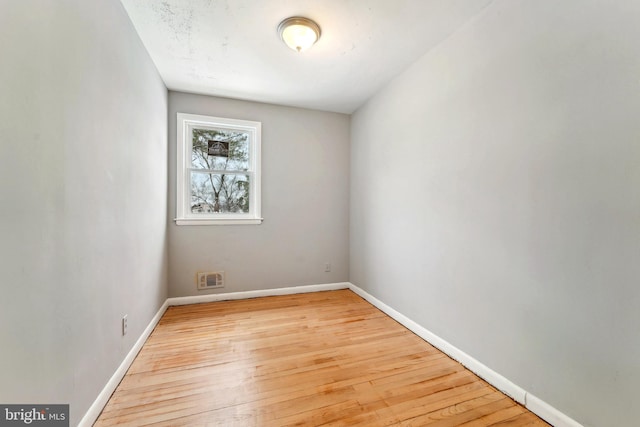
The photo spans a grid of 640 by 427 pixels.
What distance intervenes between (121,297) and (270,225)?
5.99ft

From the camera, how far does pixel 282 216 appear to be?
11.2 feet

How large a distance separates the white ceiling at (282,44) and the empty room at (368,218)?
2cm

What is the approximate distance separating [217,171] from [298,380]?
2.53 metres

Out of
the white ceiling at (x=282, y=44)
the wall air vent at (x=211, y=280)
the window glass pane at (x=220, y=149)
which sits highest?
the white ceiling at (x=282, y=44)

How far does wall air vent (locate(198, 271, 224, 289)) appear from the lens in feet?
10.2

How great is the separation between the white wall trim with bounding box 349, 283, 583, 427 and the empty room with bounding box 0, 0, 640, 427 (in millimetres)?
14

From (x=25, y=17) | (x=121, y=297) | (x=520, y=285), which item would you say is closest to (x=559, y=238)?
(x=520, y=285)

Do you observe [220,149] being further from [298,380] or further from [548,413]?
[548,413]

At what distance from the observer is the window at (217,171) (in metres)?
3.08

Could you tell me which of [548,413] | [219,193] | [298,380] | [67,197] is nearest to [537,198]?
[548,413]

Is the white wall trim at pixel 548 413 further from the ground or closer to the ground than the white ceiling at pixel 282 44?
closer to the ground

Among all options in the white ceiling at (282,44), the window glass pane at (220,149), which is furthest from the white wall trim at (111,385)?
the white ceiling at (282,44)

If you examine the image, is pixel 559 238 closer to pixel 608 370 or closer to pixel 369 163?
pixel 608 370

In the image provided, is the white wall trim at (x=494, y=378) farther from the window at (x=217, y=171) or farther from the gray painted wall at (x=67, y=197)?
the gray painted wall at (x=67, y=197)
